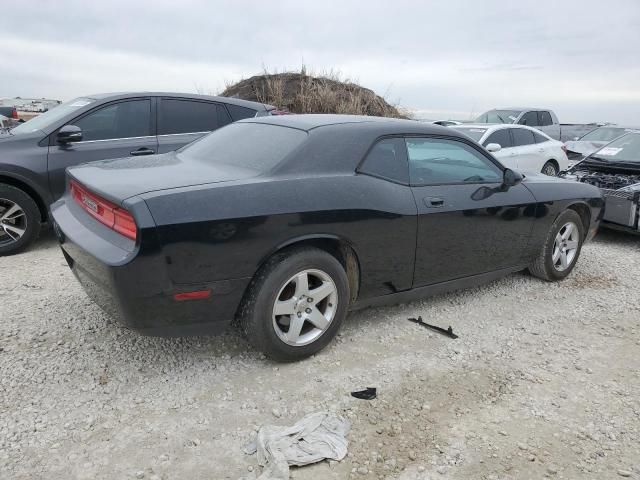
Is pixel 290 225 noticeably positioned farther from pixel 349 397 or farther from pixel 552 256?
pixel 552 256

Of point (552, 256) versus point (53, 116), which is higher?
point (53, 116)

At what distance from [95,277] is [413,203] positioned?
204 centimetres

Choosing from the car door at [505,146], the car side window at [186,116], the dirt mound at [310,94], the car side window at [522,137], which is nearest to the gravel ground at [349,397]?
the car side window at [186,116]

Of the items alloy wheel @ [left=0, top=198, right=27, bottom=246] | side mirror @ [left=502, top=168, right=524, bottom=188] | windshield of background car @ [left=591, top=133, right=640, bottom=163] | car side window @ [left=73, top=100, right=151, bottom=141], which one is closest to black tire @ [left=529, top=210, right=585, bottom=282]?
side mirror @ [left=502, top=168, right=524, bottom=188]

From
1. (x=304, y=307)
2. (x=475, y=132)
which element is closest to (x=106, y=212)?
(x=304, y=307)

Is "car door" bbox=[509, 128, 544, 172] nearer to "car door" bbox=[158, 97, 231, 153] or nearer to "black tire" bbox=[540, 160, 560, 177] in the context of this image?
"black tire" bbox=[540, 160, 560, 177]

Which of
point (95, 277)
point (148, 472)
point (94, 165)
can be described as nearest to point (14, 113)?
point (94, 165)

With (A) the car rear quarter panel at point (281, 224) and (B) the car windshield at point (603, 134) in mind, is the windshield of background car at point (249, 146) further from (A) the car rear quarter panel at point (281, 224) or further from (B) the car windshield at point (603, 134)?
(B) the car windshield at point (603, 134)

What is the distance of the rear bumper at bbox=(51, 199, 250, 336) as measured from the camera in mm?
2615

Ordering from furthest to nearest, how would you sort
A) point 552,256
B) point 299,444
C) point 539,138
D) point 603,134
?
1. point 603,134
2. point 539,138
3. point 552,256
4. point 299,444

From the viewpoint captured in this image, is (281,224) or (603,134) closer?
(281,224)

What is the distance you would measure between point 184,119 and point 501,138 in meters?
5.51

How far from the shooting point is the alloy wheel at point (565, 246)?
490cm

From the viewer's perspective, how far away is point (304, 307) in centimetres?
320
